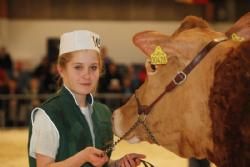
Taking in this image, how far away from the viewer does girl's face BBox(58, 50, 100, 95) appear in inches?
91.5

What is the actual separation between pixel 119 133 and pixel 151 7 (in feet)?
39.0

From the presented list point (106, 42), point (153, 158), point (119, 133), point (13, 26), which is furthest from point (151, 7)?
point (119, 133)

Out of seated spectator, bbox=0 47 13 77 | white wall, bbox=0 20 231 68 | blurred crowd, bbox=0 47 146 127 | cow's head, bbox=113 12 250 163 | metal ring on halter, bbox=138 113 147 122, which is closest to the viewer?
cow's head, bbox=113 12 250 163

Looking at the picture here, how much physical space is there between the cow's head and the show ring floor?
123 inches

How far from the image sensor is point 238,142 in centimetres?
181

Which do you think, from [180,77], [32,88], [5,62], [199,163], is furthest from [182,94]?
[5,62]

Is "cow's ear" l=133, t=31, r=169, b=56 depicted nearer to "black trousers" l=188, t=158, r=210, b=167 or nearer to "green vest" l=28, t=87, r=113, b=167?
"green vest" l=28, t=87, r=113, b=167

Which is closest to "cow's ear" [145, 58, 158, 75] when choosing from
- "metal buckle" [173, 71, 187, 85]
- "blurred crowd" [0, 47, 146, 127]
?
"metal buckle" [173, 71, 187, 85]

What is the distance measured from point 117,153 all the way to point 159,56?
398 centimetres

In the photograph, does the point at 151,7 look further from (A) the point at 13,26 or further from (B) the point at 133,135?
(B) the point at 133,135

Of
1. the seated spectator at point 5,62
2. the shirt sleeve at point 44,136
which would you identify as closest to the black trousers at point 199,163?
the shirt sleeve at point 44,136

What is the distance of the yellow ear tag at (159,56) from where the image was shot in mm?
2037

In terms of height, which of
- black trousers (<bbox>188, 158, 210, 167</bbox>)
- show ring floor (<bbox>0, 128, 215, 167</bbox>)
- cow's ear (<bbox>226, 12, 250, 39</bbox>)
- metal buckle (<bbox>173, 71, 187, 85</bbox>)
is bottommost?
show ring floor (<bbox>0, 128, 215, 167</bbox>)

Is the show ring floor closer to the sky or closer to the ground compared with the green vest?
closer to the ground
